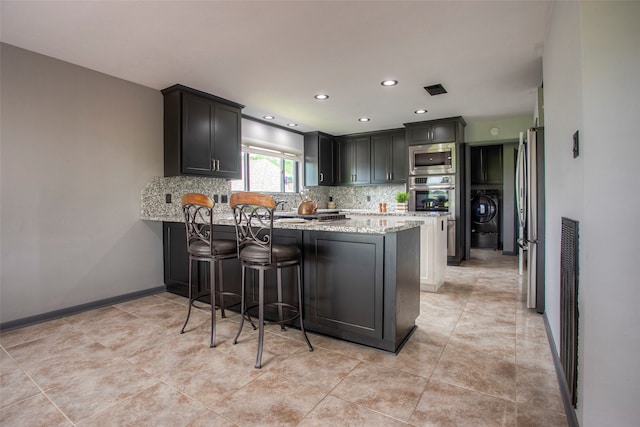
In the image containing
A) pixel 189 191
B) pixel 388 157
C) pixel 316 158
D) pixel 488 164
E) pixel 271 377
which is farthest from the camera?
pixel 488 164

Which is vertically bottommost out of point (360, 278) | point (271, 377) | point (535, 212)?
point (271, 377)

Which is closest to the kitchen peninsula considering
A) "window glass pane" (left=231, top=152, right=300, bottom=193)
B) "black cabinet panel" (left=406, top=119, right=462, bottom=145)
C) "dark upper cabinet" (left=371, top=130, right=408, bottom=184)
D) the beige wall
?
"window glass pane" (left=231, top=152, right=300, bottom=193)

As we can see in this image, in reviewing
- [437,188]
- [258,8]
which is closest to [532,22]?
[258,8]

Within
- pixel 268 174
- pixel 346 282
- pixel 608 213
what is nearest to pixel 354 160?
pixel 268 174

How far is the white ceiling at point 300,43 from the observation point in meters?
2.23

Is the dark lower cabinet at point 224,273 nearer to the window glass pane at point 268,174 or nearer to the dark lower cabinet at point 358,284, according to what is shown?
the dark lower cabinet at point 358,284

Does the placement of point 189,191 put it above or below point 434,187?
below

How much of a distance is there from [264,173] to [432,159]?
9.10 feet

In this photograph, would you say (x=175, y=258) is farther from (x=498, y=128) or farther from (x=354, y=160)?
(x=498, y=128)

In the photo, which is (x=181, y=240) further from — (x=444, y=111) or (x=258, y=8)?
(x=444, y=111)

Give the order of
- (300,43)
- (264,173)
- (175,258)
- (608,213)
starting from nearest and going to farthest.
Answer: (608,213) < (300,43) < (175,258) < (264,173)

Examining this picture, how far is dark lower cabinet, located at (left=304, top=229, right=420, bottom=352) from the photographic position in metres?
2.17

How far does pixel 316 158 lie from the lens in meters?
6.11

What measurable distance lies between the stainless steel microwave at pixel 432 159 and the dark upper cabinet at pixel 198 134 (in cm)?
298
